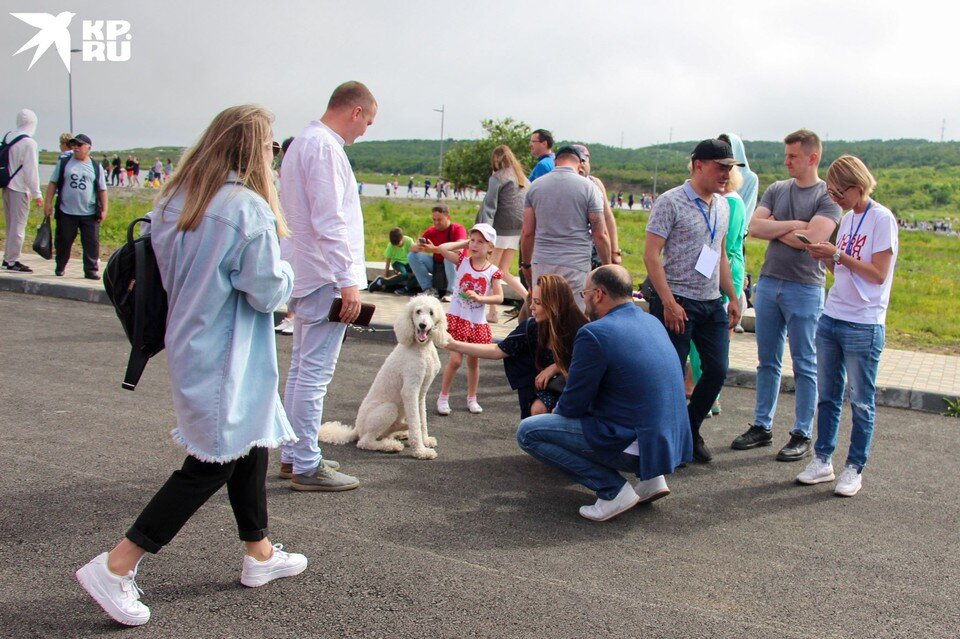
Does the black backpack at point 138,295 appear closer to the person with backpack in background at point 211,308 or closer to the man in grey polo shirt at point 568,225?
the person with backpack in background at point 211,308

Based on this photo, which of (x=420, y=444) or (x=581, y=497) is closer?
(x=581, y=497)

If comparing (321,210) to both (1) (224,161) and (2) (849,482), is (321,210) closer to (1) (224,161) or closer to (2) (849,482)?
(1) (224,161)

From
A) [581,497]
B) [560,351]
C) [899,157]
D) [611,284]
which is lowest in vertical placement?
[581,497]

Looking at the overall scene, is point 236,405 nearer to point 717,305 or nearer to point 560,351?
point 560,351

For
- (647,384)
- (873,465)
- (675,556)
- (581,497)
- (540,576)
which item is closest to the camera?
(540,576)

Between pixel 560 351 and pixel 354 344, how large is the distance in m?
4.34

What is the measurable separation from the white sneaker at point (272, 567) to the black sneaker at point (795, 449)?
3.66m

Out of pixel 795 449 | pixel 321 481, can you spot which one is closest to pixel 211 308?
pixel 321 481

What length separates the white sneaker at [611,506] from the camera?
4.66 metres

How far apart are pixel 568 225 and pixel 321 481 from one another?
286 centimetres

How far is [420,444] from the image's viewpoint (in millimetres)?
5605

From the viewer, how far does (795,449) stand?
19.6 feet

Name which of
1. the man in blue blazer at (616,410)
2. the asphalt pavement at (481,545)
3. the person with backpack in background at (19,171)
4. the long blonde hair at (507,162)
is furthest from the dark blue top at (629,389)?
the person with backpack in background at (19,171)

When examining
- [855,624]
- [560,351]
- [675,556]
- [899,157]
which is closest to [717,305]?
[560,351]
